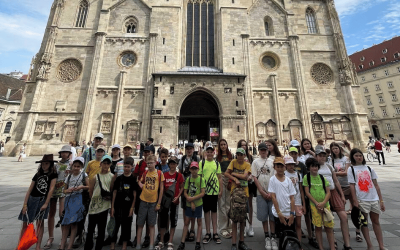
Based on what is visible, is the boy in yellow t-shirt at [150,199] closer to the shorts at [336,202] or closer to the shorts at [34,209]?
the shorts at [34,209]

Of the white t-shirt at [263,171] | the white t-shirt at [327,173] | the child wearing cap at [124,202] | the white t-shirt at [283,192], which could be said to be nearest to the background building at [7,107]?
the child wearing cap at [124,202]

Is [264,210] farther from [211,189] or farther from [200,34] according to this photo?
[200,34]

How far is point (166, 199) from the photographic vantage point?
3035 mm

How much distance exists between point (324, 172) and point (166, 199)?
110 inches

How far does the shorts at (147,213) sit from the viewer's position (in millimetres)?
2938

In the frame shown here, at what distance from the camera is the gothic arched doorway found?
16578 mm

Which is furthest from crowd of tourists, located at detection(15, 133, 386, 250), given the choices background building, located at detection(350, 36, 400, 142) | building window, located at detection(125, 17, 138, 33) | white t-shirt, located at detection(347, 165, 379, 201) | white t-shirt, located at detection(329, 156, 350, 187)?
background building, located at detection(350, 36, 400, 142)

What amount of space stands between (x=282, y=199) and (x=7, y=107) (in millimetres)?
44666

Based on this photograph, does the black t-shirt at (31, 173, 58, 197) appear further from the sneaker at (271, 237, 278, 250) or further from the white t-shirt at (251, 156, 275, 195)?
the sneaker at (271, 237, 278, 250)

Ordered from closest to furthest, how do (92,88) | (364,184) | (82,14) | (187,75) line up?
(364,184)
(187,75)
(92,88)
(82,14)

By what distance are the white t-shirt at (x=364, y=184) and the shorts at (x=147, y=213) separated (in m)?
3.41

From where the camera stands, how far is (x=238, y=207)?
9.24 feet

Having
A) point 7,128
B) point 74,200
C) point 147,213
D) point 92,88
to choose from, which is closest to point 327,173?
point 147,213

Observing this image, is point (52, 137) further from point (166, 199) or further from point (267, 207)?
point (267, 207)
